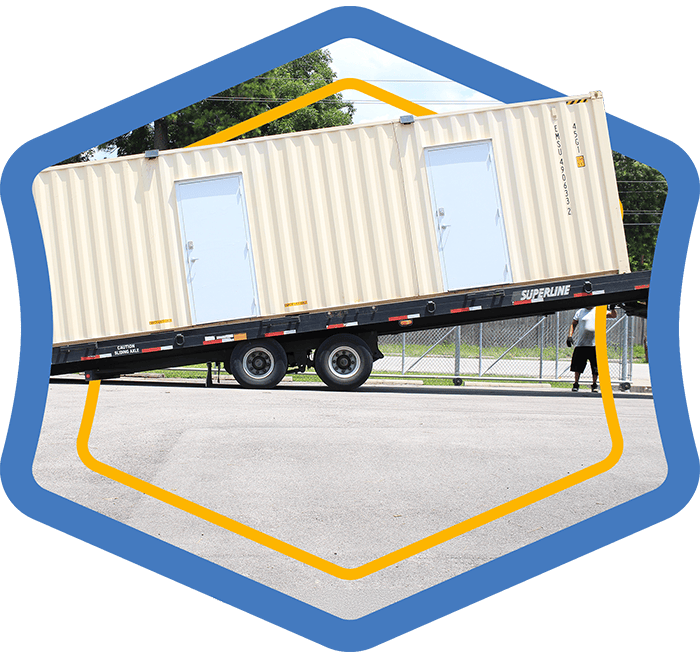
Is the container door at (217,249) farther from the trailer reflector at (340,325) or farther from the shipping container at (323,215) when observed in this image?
the trailer reflector at (340,325)

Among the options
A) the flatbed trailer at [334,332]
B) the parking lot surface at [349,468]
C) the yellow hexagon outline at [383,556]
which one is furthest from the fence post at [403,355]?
the yellow hexagon outline at [383,556]

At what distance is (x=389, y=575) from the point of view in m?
A: 5.28

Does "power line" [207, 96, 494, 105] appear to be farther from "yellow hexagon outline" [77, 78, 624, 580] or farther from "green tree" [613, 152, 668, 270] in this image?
"green tree" [613, 152, 668, 270]

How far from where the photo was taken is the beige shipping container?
17.4 ft

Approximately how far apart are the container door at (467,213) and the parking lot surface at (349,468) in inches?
70.0

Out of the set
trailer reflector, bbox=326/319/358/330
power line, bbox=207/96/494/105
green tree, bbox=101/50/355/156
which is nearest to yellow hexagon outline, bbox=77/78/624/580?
power line, bbox=207/96/494/105

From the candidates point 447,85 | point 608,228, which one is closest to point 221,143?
point 447,85

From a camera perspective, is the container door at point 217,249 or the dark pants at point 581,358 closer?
the container door at point 217,249

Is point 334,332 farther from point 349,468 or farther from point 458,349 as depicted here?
point 458,349

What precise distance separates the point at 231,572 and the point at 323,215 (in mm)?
2899

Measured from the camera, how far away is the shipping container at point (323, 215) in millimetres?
5305

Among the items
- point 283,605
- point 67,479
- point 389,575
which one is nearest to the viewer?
point 283,605
